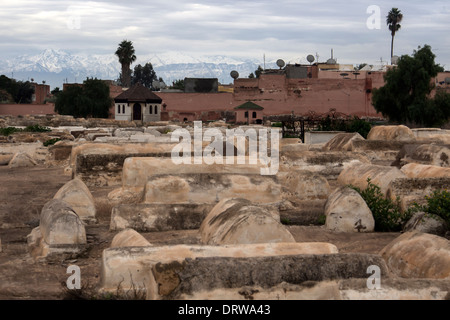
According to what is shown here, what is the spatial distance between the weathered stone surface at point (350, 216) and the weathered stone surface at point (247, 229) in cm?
165

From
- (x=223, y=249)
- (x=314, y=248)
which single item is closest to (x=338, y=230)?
(x=314, y=248)

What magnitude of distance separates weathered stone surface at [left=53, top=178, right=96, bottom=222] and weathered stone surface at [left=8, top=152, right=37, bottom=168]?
7.83 meters

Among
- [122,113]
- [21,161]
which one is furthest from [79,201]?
[122,113]

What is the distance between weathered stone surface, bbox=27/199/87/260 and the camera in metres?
6.08

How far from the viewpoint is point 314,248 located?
4.93 meters

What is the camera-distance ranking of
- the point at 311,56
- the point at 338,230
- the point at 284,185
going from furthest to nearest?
1. the point at 311,56
2. the point at 284,185
3. the point at 338,230

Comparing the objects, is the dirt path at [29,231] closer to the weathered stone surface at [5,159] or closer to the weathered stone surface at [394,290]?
the weathered stone surface at [394,290]

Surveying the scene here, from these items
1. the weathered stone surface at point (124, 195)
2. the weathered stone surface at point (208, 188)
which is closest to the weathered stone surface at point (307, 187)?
the weathered stone surface at point (208, 188)

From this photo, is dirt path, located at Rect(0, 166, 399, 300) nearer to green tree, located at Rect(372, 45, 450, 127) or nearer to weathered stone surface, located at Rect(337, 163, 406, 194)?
weathered stone surface, located at Rect(337, 163, 406, 194)

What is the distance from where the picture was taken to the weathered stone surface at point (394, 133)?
15.0m

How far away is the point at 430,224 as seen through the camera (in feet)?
22.0

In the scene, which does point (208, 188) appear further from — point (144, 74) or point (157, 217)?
point (144, 74)

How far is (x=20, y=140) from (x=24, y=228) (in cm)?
1412
